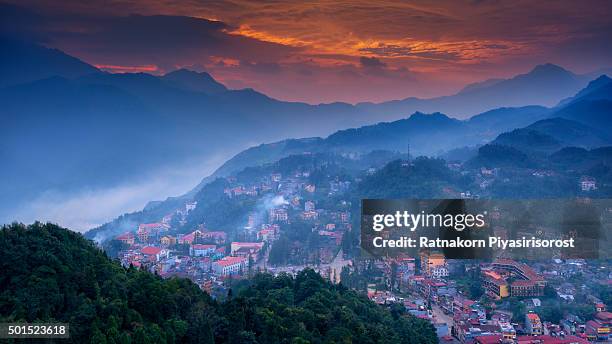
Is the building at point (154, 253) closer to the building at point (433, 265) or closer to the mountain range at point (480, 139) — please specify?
the mountain range at point (480, 139)

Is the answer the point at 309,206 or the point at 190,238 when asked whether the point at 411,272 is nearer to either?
the point at 190,238

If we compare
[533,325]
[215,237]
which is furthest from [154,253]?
[533,325]

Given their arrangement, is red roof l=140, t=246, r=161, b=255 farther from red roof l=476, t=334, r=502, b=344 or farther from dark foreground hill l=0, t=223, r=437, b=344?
red roof l=476, t=334, r=502, b=344

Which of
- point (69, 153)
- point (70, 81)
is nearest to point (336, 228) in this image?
point (69, 153)

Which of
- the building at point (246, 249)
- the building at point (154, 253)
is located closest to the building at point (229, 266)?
the building at point (246, 249)

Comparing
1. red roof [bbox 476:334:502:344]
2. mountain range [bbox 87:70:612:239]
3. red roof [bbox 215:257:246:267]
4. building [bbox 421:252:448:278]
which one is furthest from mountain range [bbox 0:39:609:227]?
red roof [bbox 476:334:502:344]
